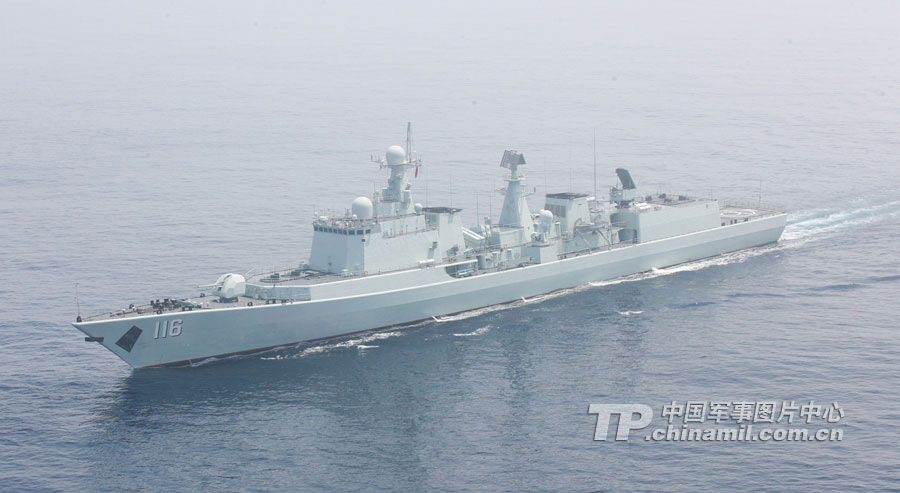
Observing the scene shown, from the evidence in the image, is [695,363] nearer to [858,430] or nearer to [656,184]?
[858,430]

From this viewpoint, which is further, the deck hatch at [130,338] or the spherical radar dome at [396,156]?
the spherical radar dome at [396,156]

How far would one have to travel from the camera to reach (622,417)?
3881cm

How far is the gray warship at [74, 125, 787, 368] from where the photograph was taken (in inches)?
1807

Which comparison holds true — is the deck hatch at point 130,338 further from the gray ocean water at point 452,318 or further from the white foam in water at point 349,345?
the white foam in water at point 349,345

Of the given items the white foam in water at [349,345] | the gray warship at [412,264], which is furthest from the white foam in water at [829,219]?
the white foam in water at [349,345]

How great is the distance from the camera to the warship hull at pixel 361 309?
147 feet

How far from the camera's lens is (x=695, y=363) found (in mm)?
44406

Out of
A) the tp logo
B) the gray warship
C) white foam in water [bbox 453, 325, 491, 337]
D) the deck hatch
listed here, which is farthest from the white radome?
the tp logo

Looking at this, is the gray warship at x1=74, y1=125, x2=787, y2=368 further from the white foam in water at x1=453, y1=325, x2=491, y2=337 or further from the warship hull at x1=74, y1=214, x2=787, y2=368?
the white foam in water at x1=453, y1=325, x2=491, y2=337

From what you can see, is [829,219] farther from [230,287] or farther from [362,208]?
[230,287]

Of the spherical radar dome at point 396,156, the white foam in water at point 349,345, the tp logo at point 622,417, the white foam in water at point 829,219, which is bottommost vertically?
the tp logo at point 622,417

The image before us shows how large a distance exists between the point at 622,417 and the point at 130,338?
22.7 metres

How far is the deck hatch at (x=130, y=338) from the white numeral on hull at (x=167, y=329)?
0.82m

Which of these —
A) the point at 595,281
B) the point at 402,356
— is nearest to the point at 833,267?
the point at 595,281
